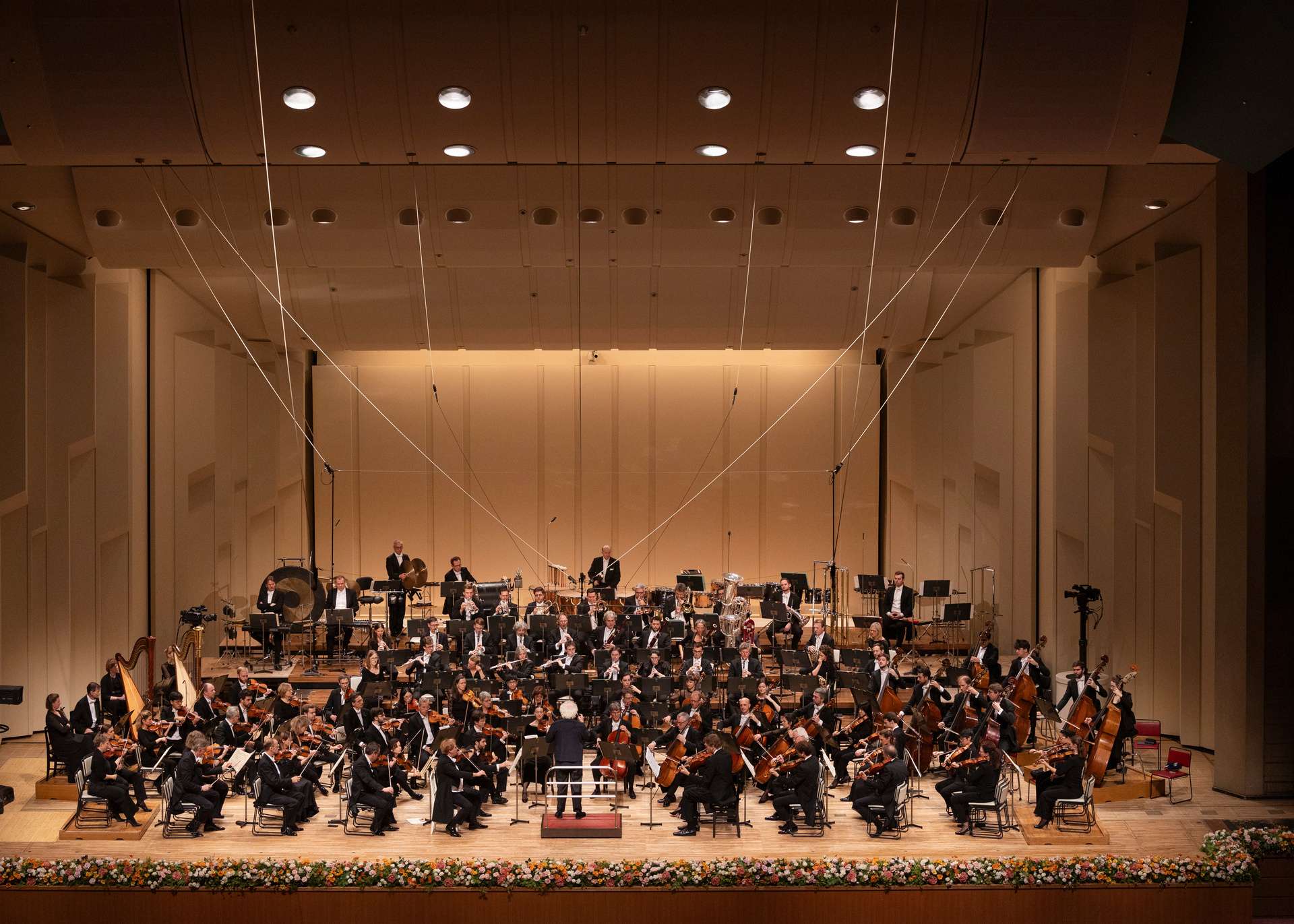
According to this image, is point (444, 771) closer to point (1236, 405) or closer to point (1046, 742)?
point (1046, 742)

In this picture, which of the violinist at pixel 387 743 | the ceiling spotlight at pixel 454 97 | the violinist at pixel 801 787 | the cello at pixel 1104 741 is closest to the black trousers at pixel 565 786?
the violinist at pixel 387 743

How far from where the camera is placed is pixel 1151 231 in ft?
38.8

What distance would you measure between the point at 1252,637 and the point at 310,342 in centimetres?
1258

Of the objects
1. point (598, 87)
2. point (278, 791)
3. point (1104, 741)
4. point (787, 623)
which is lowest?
point (278, 791)

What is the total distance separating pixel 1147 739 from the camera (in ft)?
36.4

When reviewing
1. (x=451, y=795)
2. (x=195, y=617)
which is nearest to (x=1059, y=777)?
(x=451, y=795)

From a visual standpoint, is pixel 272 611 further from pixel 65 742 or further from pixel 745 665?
pixel 745 665

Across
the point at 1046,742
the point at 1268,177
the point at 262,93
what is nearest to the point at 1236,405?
the point at 1268,177

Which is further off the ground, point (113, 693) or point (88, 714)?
point (113, 693)

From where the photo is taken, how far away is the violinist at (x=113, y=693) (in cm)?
1075

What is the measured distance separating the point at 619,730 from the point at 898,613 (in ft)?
16.8

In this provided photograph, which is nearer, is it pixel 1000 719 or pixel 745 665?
pixel 1000 719

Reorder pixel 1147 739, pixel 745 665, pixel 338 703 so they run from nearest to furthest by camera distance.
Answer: pixel 338 703, pixel 1147 739, pixel 745 665

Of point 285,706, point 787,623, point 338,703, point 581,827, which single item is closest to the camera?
point 581,827
